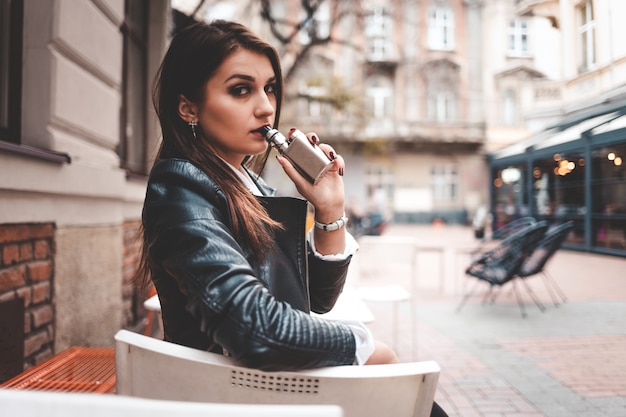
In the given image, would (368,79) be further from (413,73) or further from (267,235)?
(267,235)

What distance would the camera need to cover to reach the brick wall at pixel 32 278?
2.17 meters

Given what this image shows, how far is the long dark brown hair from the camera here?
45.8 inches

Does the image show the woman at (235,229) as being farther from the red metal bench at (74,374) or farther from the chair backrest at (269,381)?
the red metal bench at (74,374)

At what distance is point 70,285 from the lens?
280 cm

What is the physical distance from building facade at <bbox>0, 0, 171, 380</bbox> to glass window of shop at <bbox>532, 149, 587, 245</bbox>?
1.85 meters

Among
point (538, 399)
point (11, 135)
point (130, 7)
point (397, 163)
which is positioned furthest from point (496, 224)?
point (397, 163)

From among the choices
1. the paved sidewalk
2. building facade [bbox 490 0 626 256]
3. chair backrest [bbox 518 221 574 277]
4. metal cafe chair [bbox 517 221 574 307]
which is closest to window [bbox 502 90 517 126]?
building facade [bbox 490 0 626 256]

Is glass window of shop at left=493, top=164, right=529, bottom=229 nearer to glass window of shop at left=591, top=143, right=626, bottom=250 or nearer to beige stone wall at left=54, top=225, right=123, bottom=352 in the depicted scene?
glass window of shop at left=591, top=143, right=626, bottom=250

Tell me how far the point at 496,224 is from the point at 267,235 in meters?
6.25

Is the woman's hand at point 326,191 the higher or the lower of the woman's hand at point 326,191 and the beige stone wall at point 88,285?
the higher

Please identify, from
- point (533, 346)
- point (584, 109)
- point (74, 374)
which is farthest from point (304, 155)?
point (533, 346)

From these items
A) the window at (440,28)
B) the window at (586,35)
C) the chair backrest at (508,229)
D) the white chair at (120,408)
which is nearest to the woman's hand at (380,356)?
the white chair at (120,408)

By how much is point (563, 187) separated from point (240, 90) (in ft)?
5.31

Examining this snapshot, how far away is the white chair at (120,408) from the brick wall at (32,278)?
180cm
